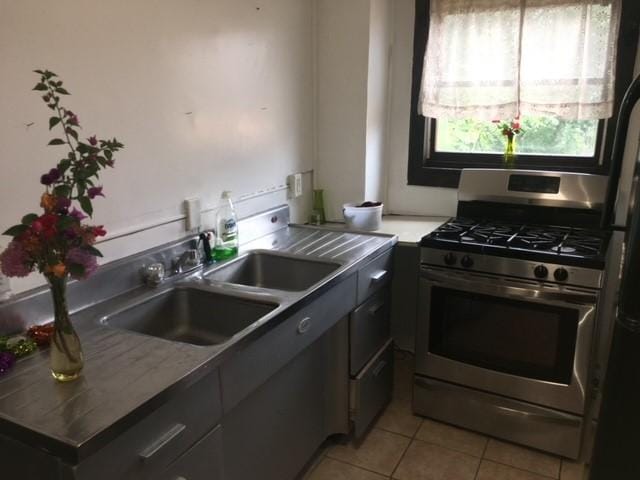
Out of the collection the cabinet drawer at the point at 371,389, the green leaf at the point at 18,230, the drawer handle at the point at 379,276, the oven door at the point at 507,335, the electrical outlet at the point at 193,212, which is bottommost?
the cabinet drawer at the point at 371,389

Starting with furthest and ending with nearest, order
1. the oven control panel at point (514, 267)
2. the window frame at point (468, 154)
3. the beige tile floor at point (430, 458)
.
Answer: the window frame at point (468, 154) → the beige tile floor at point (430, 458) → the oven control panel at point (514, 267)

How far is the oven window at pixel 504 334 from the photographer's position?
2109mm

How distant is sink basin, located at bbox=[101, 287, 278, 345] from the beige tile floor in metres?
0.78

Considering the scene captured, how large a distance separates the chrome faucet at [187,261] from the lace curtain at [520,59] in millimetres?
1532

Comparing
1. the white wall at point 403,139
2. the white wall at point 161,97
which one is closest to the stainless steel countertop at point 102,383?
the white wall at point 161,97

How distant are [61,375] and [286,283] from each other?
1.09 m

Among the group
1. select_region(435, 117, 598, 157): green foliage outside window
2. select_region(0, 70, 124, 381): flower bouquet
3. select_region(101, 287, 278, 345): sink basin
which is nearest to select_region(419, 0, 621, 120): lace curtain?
select_region(435, 117, 598, 157): green foliage outside window

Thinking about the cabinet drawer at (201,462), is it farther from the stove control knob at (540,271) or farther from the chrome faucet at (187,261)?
the stove control knob at (540,271)

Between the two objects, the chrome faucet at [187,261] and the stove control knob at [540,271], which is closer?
the chrome faucet at [187,261]

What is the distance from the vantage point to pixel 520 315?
2.17 metres

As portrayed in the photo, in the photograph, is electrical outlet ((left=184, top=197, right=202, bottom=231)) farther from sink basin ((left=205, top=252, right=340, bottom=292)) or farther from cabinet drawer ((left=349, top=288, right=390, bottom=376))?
cabinet drawer ((left=349, top=288, right=390, bottom=376))

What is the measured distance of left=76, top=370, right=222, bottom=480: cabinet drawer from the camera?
1.01m

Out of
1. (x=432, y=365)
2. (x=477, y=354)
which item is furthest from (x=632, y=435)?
(x=432, y=365)

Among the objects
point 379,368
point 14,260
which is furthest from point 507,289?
point 14,260
